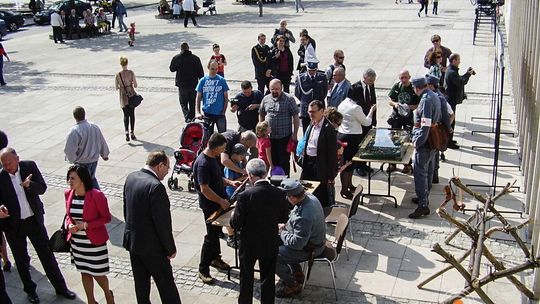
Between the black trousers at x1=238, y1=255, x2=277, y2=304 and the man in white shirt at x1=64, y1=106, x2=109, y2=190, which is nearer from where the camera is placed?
the black trousers at x1=238, y1=255, x2=277, y2=304

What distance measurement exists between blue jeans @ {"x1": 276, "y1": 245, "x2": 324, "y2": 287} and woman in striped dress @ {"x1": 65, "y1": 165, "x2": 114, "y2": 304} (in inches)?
75.3

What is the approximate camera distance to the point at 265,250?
652 centimetres

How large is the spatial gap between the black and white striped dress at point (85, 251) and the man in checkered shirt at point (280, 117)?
144 inches

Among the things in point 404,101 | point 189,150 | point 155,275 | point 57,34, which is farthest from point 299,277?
point 57,34

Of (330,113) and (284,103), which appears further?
(284,103)

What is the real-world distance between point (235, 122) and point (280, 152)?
15.2ft

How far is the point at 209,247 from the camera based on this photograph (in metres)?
7.62

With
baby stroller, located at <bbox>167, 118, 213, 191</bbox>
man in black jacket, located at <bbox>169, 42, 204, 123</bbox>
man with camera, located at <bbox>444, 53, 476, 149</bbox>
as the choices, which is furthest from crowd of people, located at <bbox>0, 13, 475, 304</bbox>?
man in black jacket, located at <bbox>169, 42, 204, 123</bbox>

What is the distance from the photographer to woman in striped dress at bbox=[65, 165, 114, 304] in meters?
6.75

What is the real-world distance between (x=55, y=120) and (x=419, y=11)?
2127cm

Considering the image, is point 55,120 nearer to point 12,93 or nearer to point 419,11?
point 12,93

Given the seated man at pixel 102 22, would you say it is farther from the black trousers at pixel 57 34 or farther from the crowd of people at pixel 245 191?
the crowd of people at pixel 245 191

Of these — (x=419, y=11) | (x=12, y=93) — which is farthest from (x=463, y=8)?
(x=12, y=93)

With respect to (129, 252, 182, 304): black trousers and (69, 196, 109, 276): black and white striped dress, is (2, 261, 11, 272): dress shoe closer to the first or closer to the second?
(69, 196, 109, 276): black and white striped dress
